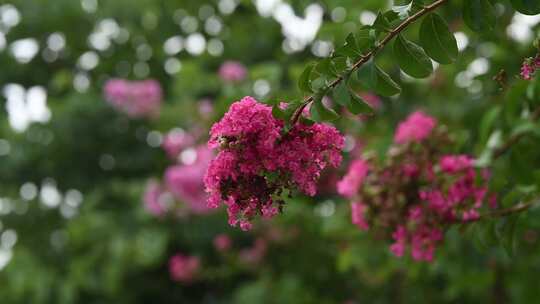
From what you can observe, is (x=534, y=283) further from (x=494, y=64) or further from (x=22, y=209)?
(x=22, y=209)

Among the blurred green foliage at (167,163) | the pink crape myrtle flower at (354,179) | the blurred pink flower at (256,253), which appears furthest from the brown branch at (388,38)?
the blurred pink flower at (256,253)

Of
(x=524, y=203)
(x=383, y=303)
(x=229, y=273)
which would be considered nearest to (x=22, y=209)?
(x=229, y=273)

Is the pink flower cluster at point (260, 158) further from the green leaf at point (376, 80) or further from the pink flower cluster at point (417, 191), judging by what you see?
the pink flower cluster at point (417, 191)

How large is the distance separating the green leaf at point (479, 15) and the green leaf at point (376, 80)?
0.19m

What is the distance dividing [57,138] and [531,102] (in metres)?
3.72

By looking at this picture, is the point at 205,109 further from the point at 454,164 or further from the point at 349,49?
the point at 349,49

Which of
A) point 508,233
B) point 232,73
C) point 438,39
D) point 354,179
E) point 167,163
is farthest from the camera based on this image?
point 167,163

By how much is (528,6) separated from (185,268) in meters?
3.52

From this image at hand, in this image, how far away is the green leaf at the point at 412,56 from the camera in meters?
1.26

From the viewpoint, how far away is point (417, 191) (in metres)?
2.13

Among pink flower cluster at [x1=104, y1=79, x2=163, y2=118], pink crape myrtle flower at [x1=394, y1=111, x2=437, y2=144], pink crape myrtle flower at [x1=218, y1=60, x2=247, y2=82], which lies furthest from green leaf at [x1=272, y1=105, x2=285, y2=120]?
pink flower cluster at [x1=104, y1=79, x2=163, y2=118]

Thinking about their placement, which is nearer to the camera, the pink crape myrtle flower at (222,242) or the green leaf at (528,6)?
the green leaf at (528,6)

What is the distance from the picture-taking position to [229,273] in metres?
4.23

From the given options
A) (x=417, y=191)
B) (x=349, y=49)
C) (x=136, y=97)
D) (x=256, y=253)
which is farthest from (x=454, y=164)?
(x=136, y=97)
